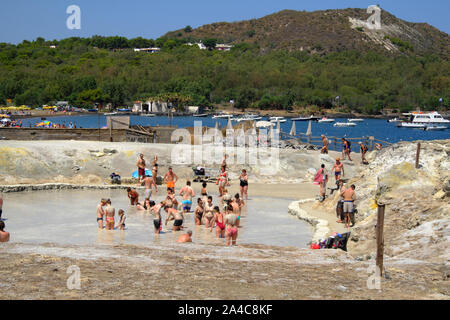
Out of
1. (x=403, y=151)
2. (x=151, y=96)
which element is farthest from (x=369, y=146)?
(x=151, y=96)

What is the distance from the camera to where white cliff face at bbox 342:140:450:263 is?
11.4 metres

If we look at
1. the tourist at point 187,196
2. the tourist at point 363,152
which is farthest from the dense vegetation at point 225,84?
the tourist at point 187,196

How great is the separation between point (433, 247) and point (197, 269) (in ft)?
16.1

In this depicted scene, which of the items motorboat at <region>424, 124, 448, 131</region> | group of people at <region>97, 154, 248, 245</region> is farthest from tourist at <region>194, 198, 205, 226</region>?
motorboat at <region>424, 124, 448, 131</region>

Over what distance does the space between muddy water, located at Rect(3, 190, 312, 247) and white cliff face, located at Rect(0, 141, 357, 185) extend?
2.22 m

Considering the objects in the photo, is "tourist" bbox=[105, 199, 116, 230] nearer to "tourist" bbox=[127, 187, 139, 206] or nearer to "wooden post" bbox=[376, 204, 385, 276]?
"tourist" bbox=[127, 187, 139, 206]

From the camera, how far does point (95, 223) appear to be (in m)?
16.0

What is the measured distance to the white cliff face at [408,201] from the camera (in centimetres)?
1138

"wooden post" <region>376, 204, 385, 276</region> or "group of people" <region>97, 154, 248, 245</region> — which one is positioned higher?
"wooden post" <region>376, 204, 385, 276</region>

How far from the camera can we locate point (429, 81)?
604 feet

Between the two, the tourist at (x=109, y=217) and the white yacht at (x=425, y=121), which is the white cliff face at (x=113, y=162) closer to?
the tourist at (x=109, y=217)

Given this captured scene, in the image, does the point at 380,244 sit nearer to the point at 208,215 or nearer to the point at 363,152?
the point at 208,215

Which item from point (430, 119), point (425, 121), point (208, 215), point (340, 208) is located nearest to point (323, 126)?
point (425, 121)

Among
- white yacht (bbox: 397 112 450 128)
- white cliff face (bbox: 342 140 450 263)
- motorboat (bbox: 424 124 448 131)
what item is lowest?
white cliff face (bbox: 342 140 450 263)
